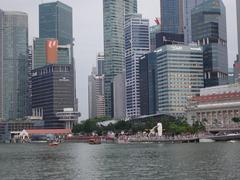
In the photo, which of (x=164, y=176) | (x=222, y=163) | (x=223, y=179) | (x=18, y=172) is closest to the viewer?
(x=223, y=179)

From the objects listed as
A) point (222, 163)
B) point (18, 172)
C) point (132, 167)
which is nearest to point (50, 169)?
point (18, 172)

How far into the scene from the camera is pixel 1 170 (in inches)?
3469

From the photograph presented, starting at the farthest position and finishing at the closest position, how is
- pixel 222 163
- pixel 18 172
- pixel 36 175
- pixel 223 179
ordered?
pixel 222 163
pixel 18 172
pixel 36 175
pixel 223 179

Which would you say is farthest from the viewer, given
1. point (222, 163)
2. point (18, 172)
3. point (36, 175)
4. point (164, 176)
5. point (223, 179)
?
point (222, 163)

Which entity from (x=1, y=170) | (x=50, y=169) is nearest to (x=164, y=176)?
(x=50, y=169)

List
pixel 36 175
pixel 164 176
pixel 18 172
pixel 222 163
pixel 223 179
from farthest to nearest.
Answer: pixel 222 163 < pixel 18 172 < pixel 36 175 < pixel 164 176 < pixel 223 179

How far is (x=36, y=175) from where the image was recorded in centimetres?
7825

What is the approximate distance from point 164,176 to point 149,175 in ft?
8.59

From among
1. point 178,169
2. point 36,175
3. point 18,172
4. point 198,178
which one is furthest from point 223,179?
point 18,172

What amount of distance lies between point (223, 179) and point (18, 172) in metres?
32.6

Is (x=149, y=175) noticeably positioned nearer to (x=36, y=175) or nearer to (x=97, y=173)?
(x=97, y=173)

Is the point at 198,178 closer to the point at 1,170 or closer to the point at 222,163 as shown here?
the point at 222,163

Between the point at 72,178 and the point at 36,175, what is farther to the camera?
the point at 36,175

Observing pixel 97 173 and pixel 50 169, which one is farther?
pixel 50 169
